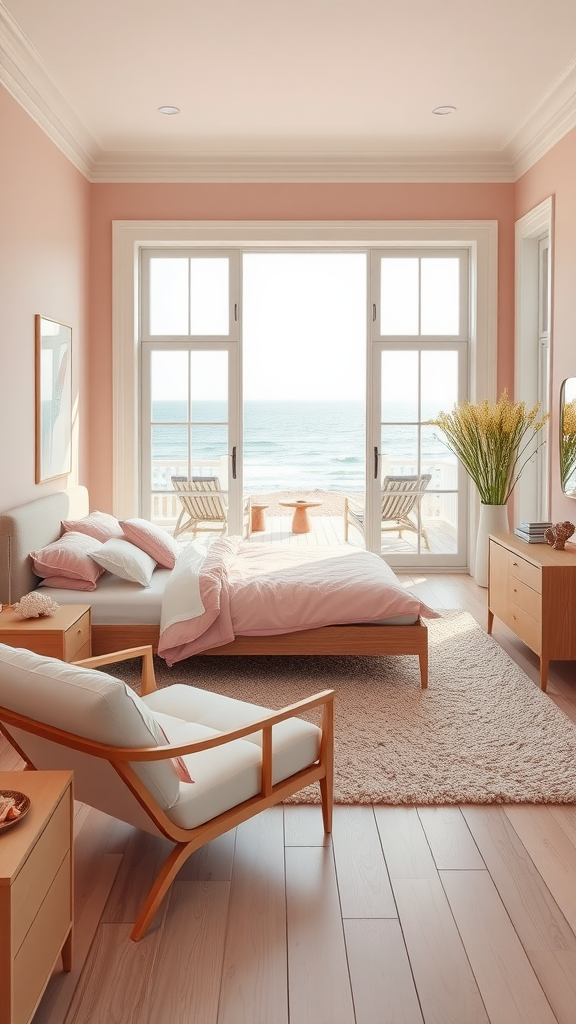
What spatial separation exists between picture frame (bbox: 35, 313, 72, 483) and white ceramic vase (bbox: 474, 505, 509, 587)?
3062mm

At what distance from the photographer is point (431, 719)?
361cm

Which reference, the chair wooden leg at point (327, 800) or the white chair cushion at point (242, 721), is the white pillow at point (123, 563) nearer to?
the white chair cushion at point (242, 721)

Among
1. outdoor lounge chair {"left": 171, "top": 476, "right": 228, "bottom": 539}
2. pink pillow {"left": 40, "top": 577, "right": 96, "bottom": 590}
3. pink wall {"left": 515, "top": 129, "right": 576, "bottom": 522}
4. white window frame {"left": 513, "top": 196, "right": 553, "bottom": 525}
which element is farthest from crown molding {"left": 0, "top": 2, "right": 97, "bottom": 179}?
white window frame {"left": 513, "top": 196, "right": 553, "bottom": 525}

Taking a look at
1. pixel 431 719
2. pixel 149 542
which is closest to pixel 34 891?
pixel 431 719

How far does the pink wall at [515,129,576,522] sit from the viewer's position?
5137mm

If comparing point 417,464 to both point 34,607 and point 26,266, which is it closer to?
point 26,266

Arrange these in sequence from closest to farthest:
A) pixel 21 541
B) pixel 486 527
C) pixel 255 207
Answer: pixel 21 541, pixel 486 527, pixel 255 207

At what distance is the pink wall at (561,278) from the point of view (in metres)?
5.14

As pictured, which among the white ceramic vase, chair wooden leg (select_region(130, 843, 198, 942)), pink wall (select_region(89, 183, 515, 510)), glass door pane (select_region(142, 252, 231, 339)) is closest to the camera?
chair wooden leg (select_region(130, 843, 198, 942))

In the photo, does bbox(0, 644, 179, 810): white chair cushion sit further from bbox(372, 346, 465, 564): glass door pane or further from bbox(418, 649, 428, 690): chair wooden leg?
bbox(372, 346, 465, 564): glass door pane

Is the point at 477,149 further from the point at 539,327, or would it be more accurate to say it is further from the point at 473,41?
the point at 473,41

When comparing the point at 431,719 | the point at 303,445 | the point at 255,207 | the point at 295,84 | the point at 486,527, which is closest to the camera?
the point at 431,719

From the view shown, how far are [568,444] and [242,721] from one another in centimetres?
323

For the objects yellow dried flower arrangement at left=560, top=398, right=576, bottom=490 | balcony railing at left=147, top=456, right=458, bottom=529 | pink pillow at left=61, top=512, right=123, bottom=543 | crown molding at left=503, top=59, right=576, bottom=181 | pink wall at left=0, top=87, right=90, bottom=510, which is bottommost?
pink pillow at left=61, top=512, right=123, bottom=543
